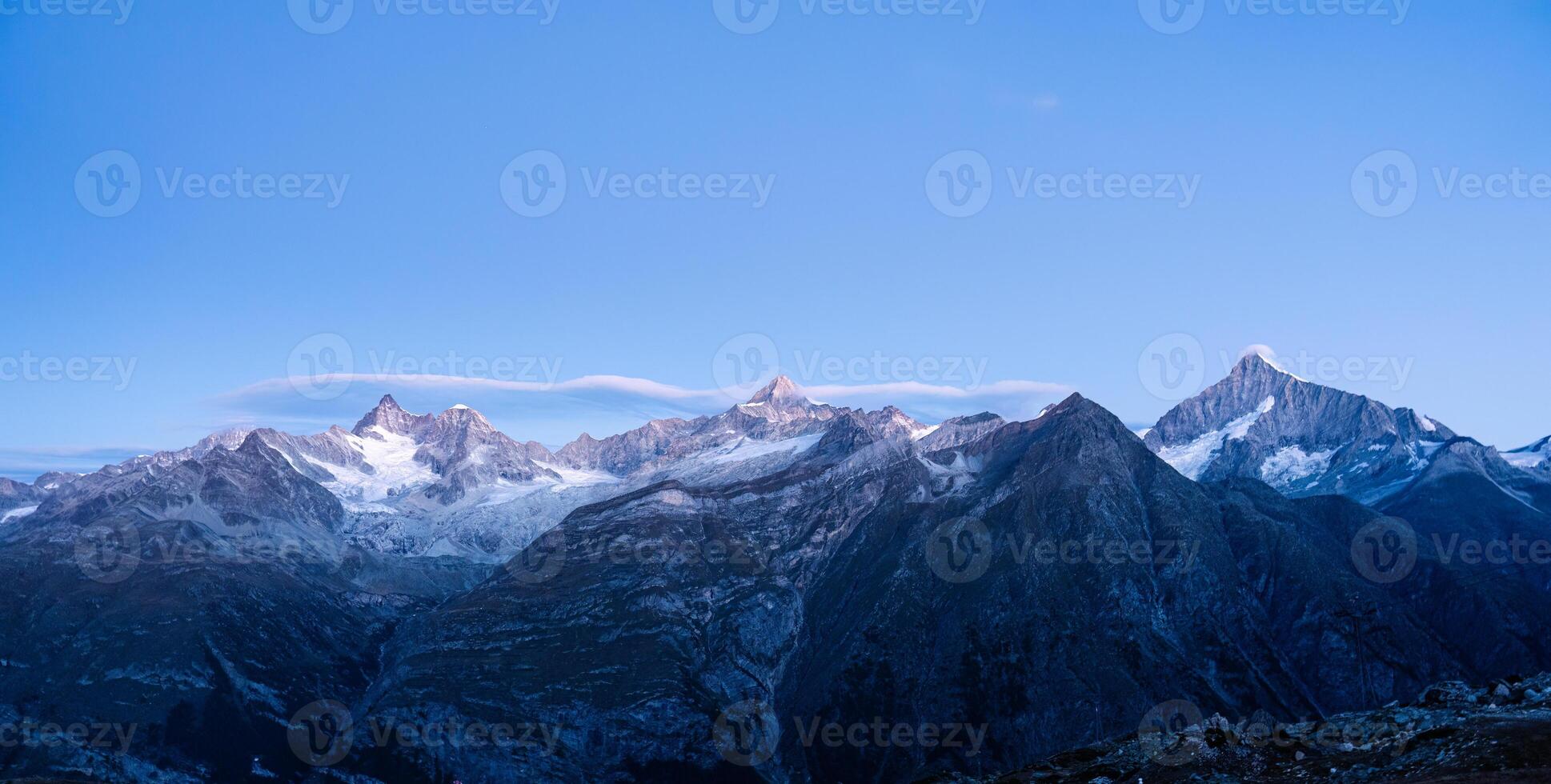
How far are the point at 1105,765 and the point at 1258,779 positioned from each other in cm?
1671

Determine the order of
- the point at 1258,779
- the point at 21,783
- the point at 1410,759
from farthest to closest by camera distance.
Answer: the point at 21,783, the point at 1258,779, the point at 1410,759

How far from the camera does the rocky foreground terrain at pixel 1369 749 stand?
7438 cm

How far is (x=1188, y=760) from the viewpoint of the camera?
3644 inches

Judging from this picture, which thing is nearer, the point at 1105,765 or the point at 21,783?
the point at 1105,765

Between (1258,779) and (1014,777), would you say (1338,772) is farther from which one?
(1014,777)

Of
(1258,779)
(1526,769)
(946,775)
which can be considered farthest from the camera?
(946,775)

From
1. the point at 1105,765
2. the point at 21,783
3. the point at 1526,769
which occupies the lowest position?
the point at 21,783

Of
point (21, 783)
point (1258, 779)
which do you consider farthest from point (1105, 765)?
point (21, 783)

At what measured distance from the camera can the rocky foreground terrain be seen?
74.4 metres

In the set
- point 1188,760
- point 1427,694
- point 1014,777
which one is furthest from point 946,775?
point 1427,694

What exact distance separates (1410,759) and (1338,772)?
199 inches

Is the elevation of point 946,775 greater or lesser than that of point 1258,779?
lesser

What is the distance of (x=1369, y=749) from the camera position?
276ft

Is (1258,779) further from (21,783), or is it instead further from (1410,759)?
(21,783)
